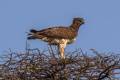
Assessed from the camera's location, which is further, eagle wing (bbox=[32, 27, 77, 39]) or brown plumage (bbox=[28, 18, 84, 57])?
eagle wing (bbox=[32, 27, 77, 39])

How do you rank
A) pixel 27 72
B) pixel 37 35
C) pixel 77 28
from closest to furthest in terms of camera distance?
pixel 27 72
pixel 37 35
pixel 77 28

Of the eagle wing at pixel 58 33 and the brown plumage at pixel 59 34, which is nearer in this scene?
the brown plumage at pixel 59 34

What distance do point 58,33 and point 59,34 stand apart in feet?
0.16

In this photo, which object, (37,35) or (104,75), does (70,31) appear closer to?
(37,35)

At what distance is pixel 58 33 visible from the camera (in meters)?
19.6

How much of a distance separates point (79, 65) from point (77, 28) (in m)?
5.14

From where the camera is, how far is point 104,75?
616 inches

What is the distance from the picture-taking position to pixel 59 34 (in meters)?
19.6

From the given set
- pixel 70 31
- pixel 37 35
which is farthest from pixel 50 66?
pixel 70 31

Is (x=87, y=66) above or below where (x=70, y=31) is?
below

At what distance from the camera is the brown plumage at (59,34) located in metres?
19.0

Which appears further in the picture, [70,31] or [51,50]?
[70,31]

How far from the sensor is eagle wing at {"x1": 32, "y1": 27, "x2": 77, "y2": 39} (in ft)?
62.7

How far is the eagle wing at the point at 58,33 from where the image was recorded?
19125mm
